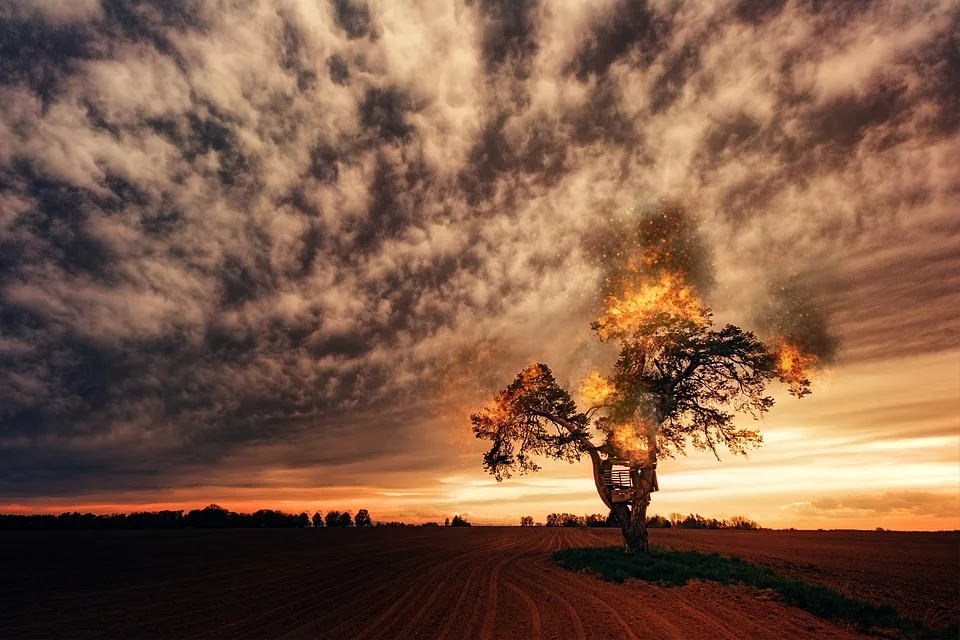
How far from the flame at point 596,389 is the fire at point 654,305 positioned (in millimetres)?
2800

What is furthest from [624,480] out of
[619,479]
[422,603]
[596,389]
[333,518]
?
[333,518]

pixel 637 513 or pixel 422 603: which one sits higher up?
pixel 637 513

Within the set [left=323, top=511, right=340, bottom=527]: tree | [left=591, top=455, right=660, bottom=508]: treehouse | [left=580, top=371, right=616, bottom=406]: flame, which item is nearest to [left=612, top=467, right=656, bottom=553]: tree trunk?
[left=591, top=455, right=660, bottom=508]: treehouse

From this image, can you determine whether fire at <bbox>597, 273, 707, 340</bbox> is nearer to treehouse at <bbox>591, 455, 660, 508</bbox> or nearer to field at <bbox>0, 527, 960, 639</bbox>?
treehouse at <bbox>591, 455, 660, 508</bbox>

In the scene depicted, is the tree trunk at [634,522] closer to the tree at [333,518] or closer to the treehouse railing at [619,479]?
the treehouse railing at [619,479]

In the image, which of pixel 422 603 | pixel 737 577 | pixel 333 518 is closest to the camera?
pixel 422 603

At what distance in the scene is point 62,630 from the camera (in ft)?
42.3

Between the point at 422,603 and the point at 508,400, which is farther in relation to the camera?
the point at 508,400

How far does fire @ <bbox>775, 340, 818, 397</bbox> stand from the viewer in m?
23.8

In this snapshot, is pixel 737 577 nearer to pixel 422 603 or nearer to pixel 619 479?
pixel 619 479

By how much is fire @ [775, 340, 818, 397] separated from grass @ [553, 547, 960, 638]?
8.49m

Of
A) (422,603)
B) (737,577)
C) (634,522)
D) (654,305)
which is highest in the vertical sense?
(654,305)

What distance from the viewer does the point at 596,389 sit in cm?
2598

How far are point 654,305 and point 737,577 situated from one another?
39.9 ft
